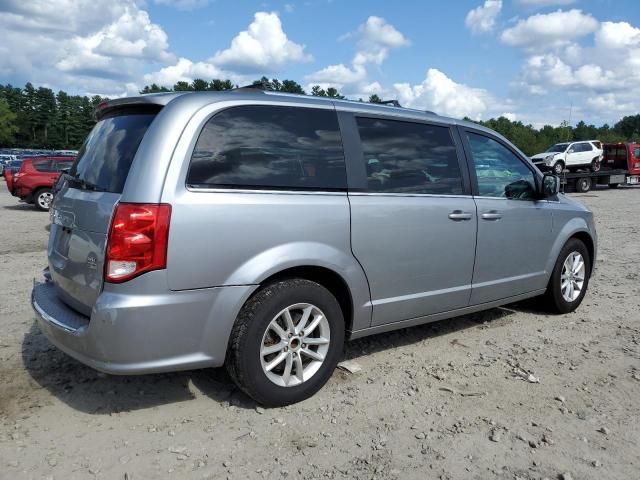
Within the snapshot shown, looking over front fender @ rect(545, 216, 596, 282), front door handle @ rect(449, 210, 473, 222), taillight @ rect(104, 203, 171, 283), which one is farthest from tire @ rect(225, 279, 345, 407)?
front fender @ rect(545, 216, 596, 282)

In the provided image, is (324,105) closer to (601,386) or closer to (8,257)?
(601,386)

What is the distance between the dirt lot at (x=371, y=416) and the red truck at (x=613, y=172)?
2190 cm

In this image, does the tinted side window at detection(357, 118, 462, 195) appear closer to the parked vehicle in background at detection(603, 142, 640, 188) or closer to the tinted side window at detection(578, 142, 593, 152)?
the tinted side window at detection(578, 142, 593, 152)

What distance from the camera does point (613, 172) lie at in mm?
26281

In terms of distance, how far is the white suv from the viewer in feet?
86.8

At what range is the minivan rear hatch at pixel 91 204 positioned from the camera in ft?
9.97

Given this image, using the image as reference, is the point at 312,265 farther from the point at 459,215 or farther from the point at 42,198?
the point at 42,198

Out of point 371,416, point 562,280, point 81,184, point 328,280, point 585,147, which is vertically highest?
point 585,147

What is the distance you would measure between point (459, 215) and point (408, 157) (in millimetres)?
618

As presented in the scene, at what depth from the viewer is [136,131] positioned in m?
3.22

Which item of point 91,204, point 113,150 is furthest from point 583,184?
point 91,204

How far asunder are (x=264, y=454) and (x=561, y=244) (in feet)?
12.1

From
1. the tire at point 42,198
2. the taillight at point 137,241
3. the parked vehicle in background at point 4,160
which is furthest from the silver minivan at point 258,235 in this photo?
the parked vehicle in background at point 4,160

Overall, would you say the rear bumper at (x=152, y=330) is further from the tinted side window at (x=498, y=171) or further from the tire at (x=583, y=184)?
the tire at (x=583, y=184)
